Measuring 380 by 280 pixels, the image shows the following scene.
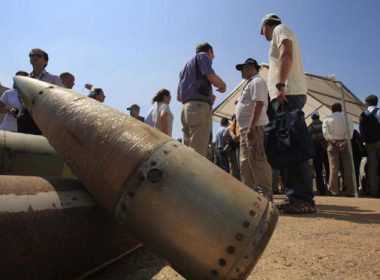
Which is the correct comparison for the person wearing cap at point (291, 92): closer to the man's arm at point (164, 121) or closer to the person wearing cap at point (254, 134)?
the person wearing cap at point (254, 134)

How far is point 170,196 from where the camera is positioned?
1.63 meters

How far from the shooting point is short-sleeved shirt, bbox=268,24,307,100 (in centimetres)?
404

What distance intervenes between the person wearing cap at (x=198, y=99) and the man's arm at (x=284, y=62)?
94 cm

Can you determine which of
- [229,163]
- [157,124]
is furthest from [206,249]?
[229,163]

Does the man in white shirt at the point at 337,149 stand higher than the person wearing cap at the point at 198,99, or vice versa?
the person wearing cap at the point at 198,99

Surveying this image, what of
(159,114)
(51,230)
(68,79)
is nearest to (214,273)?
(51,230)

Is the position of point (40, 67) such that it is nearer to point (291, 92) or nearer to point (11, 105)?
point (11, 105)

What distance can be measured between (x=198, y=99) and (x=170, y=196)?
10.7 ft

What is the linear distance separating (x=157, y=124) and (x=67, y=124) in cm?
408

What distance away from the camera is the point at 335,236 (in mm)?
2955

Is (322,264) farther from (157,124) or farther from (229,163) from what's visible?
(229,163)

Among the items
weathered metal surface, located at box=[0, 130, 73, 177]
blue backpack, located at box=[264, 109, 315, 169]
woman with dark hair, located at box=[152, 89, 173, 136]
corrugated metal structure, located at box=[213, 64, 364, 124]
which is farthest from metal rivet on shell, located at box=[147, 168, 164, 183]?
corrugated metal structure, located at box=[213, 64, 364, 124]

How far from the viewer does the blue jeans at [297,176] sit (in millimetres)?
3889

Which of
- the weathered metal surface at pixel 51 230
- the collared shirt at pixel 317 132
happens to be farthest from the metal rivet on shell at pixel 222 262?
the collared shirt at pixel 317 132
